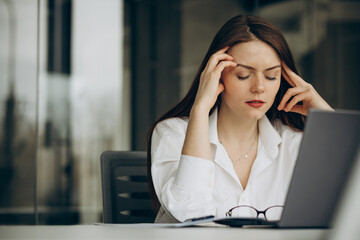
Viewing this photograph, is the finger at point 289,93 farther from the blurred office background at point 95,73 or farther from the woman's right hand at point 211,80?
the blurred office background at point 95,73

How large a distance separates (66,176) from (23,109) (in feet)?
2.57

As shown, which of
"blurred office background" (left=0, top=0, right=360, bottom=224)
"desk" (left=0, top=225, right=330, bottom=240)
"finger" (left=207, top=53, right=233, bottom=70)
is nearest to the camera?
"desk" (left=0, top=225, right=330, bottom=240)

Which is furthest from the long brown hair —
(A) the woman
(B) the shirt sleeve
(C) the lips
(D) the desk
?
(D) the desk

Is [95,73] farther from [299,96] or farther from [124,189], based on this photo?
[299,96]

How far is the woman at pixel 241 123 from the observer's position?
1.58 m

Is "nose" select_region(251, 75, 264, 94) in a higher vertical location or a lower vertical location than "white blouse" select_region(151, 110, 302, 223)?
higher

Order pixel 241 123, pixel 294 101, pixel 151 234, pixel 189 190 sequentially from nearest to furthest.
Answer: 1. pixel 151 234
2. pixel 189 190
3. pixel 294 101
4. pixel 241 123

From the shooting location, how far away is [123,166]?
5.95ft

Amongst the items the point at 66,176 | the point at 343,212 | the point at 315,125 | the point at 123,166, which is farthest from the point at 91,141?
the point at 343,212

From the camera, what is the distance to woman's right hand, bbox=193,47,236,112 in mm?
1549

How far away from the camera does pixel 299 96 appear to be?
1.70m

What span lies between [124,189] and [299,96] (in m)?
0.75

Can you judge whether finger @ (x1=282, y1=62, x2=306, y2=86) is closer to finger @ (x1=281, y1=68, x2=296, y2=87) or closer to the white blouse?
finger @ (x1=281, y1=68, x2=296, y2=87)

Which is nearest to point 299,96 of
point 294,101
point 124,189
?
point 294,101
